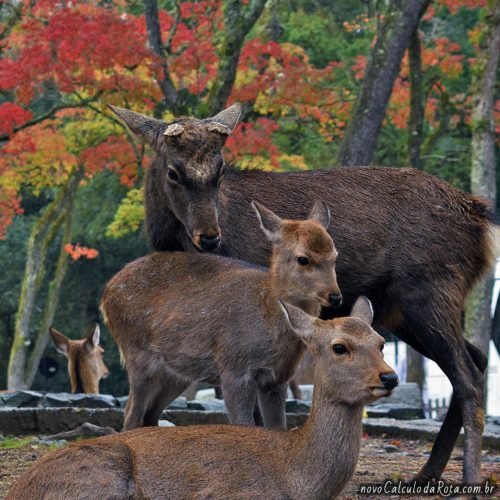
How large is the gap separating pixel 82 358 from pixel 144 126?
6.47m

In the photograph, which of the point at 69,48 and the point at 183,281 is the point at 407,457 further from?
the point at 69,48

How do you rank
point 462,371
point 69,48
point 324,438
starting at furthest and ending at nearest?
point 69,48 < point 462,371 < point 324,438

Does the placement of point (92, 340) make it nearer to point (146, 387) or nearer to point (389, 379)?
point (146, 387)

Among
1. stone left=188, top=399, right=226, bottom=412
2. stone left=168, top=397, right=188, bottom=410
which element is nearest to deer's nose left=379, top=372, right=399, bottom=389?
stone left=168, top=397, right=188, bottom=410

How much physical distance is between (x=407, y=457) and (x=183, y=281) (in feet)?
12.0

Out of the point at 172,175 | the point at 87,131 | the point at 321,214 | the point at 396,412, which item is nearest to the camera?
the point at 321,214

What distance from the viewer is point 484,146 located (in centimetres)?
1823

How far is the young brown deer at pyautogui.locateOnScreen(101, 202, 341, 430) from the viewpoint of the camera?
7844 millimetres

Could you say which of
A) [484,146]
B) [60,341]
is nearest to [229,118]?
[60,341]

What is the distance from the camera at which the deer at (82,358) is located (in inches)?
590

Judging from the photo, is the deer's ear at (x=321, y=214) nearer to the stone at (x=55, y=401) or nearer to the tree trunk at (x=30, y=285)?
the stone at (x=55, y=401)

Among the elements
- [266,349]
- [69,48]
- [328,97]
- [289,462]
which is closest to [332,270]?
[266,349]

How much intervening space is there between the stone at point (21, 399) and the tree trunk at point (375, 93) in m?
5.18

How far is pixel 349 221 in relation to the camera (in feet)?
30.3
